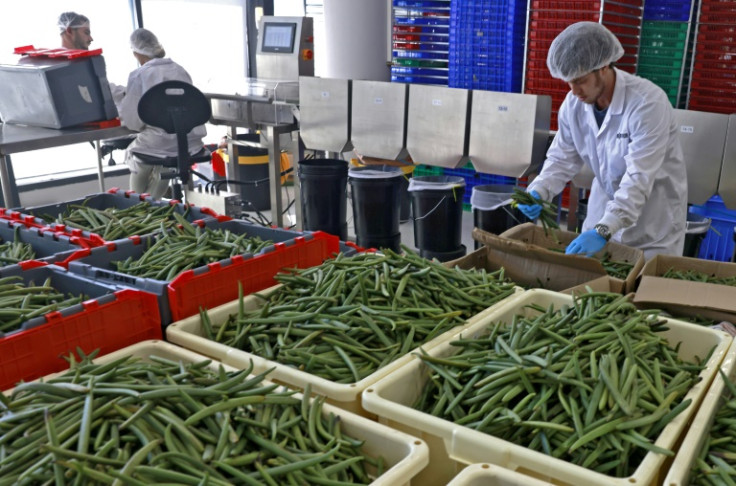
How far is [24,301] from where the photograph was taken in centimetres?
178

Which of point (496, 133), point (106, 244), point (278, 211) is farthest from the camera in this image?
point (278, 211)

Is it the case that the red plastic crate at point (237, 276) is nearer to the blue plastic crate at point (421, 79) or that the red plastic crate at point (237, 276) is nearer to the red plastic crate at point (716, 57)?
the blue plastic crate at point (421, 79)

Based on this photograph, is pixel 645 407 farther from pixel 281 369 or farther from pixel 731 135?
pixel 731 135

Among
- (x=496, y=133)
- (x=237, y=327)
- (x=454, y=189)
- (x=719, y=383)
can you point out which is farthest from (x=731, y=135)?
(x=237, y=327)

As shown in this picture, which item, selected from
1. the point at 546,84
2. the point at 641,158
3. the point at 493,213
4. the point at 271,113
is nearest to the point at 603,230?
the point at 641,158

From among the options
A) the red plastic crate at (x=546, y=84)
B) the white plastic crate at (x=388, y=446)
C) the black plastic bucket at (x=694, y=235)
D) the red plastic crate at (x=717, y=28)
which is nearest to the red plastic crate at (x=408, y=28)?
the red plastic crate at (x=546, y=84)

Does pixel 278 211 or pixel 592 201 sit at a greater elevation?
pixel 592 201

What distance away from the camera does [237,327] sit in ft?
5.79

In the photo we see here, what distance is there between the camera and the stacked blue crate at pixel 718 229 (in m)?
3.87

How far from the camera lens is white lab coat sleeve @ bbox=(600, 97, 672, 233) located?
→ 8.27 ft

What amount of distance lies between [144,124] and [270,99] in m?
0.89

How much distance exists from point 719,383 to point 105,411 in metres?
1.30

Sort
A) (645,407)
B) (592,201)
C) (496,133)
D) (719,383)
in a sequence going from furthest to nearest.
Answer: (496,133)
(592,201)
(719,383)
(645,407)

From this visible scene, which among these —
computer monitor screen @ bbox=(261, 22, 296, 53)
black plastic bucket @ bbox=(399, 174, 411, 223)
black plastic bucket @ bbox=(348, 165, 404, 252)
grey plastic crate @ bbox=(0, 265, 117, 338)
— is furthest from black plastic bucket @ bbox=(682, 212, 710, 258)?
computer monitor screen @ bbox=(261, 22, 296, 53)
